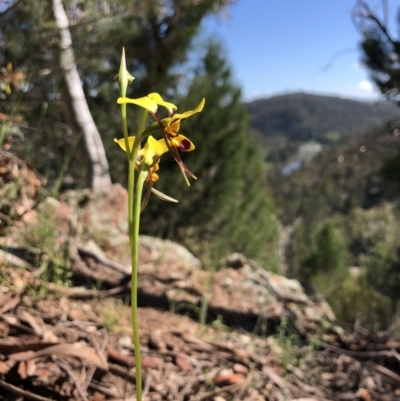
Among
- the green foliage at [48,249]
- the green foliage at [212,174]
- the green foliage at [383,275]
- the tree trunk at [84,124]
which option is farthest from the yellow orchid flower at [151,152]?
the green foliage at [383,275]

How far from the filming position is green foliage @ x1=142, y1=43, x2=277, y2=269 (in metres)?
10.2

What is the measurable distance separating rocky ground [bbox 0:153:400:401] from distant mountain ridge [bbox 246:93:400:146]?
4873 inches

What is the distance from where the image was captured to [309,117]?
146m

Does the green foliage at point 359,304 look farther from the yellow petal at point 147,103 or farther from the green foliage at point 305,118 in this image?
the green foliage at point 305,118

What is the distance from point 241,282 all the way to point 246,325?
42 cm

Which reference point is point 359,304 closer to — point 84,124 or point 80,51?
point 84,124

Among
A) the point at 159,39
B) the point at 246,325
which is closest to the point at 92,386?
the point at 246,325

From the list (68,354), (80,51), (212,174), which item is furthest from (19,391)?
(212,174)

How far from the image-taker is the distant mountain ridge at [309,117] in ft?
435

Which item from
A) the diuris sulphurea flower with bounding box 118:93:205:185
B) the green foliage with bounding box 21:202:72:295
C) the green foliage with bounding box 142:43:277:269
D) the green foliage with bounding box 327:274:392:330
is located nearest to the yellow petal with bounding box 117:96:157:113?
the diuris sulphurea flower with bounding box 118:93:205:185

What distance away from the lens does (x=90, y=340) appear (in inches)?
52.0

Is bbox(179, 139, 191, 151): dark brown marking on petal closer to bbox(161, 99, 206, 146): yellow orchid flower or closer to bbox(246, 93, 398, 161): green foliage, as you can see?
bbox(161, 99, 206, 146): yellow orchid flower

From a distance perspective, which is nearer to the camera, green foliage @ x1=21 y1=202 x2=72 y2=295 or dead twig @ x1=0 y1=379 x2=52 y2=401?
dead twig @ x1=0 y1=379 x2=52 y2=401

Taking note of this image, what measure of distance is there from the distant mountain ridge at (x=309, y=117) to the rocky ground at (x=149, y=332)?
12378 centimetres
